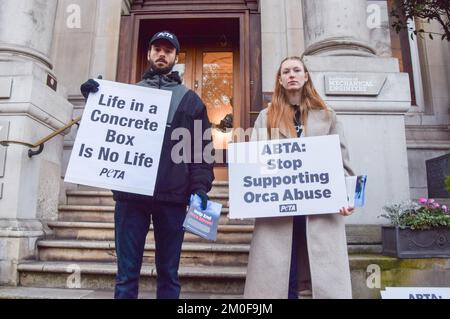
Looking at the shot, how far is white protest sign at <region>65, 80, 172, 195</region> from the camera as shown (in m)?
2.67

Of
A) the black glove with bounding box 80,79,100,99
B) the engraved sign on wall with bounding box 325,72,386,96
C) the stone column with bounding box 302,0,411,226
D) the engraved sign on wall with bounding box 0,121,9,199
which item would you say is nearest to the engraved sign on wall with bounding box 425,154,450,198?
the stone column with bounding box 302,0,411,226

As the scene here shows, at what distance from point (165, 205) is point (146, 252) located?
2.26m

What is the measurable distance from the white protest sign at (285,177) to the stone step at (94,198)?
324 centimetres

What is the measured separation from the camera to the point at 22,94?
Result: 473 centimetres

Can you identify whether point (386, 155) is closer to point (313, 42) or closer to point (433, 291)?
point (313, 42)

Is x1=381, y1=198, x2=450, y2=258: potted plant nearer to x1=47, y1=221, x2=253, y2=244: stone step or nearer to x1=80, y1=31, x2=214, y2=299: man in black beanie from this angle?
x1=47, y1=221, x2=253, y2=244: stone step

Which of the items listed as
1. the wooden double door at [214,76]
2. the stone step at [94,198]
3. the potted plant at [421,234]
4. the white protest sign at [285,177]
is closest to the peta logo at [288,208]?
the white protest sign at [285,177]

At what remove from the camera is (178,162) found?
2.73 m

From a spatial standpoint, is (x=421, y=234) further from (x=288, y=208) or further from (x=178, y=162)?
(x=178, y=162)

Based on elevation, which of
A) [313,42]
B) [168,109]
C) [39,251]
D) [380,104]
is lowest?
[39,251]

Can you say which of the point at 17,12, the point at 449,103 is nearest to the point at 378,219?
the point at 449,103

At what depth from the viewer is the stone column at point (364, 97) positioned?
449 cm

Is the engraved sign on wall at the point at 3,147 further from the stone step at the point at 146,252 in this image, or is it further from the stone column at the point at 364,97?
the stone column at the point at 364,97

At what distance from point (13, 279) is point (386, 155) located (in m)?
4.59
